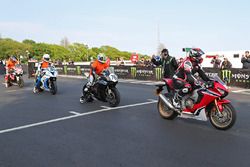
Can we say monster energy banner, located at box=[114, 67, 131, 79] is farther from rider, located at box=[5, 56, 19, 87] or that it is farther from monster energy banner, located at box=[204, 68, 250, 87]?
rider, located at box=[5, 56, 19, 87]

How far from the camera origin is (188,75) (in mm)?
6039

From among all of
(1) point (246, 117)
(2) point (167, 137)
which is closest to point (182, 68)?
(2) point (167, 137)

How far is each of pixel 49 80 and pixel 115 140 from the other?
7580mm

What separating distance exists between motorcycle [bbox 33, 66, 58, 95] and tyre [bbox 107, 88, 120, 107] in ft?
12.6

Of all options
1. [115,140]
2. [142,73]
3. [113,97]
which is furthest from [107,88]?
[142,73]

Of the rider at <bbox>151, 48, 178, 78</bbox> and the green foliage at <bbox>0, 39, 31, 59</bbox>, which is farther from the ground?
the green foliage at <bbox>0, 39, 31, 59</bbox>

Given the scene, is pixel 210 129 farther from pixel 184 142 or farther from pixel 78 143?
pixel 78 143

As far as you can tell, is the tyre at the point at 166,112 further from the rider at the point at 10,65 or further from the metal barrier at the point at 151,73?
the rider at the point at 10,65

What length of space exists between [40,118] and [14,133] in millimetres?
1471

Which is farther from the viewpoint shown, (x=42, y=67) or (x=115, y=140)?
(x=42, y=67)

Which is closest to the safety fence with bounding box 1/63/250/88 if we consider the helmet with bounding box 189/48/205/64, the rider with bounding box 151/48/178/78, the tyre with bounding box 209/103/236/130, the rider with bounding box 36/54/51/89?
the helmet with bounding box 189/48/205/64

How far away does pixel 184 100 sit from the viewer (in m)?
6.31

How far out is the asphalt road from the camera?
4180 millimetres

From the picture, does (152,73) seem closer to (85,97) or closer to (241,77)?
(241,77)
